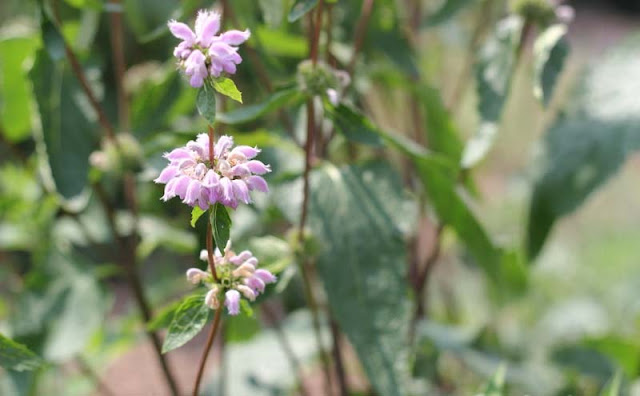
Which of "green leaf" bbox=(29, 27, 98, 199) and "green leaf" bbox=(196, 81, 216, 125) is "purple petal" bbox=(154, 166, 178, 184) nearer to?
"green leaf" bbox=(196, 81, 216, 125)

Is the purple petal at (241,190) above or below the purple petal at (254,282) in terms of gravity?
above

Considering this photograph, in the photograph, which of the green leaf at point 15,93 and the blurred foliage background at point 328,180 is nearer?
the blurred foliage background at point 328,180

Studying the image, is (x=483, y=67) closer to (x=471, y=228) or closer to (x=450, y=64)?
(x=471, y=228)

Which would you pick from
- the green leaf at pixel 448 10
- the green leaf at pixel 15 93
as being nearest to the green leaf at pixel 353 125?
the green leaf at pixel 448 10

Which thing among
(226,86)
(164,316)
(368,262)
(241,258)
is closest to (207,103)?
(226,86)

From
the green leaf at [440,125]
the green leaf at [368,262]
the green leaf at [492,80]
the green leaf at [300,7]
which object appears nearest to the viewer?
the green leaf at [300,7]

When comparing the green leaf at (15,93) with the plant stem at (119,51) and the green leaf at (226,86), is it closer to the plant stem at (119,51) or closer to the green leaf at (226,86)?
the plant stem at (119,51)

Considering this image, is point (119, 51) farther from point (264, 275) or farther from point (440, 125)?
point (264, 275)
